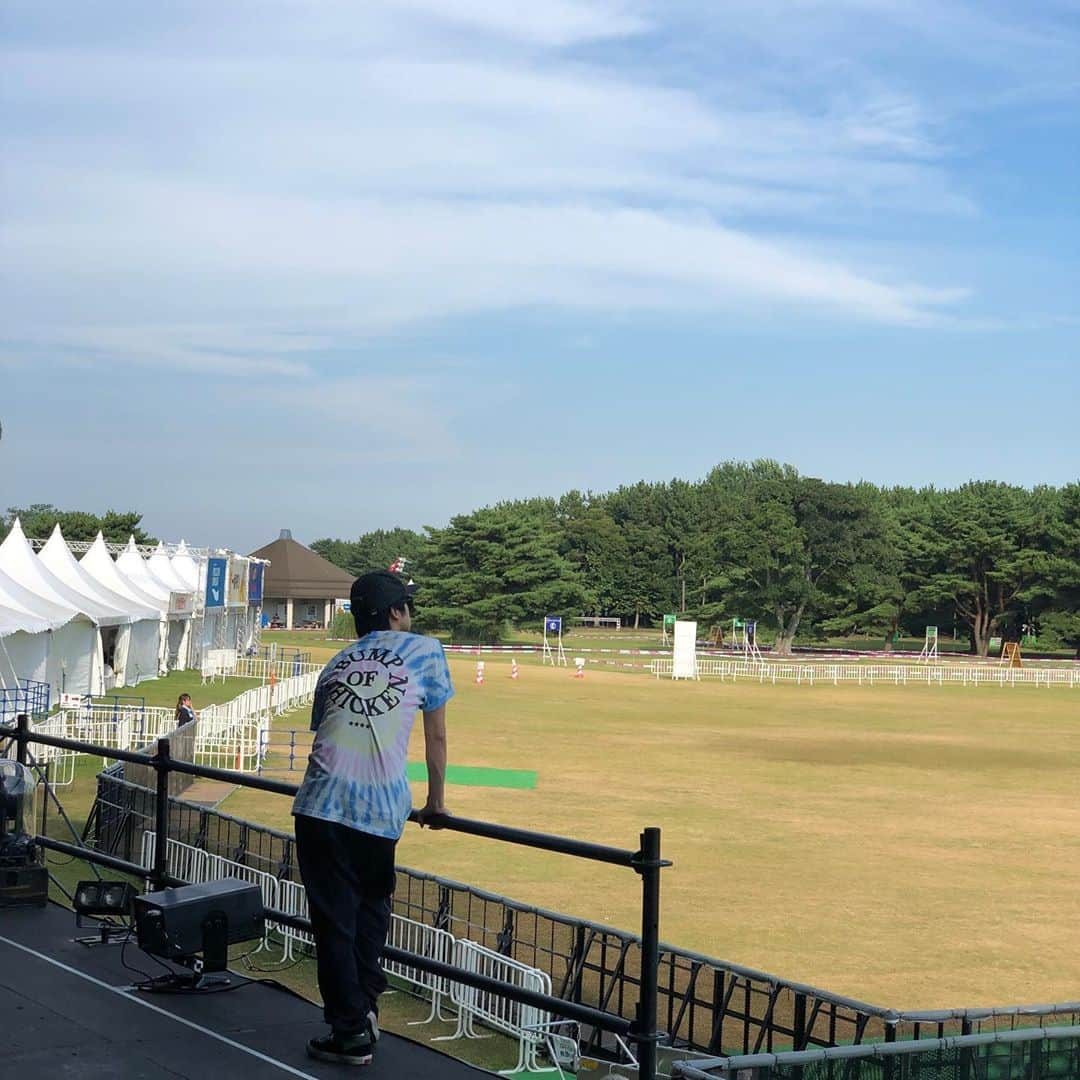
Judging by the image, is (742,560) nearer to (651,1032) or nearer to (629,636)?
(629,636)

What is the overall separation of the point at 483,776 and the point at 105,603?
15553mm

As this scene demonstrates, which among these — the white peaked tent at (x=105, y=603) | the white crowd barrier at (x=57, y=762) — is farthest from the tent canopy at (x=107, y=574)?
the white crowd barrier at (x=57, y=762)

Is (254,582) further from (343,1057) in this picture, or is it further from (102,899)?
(343,1057)

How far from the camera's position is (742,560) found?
10050cm

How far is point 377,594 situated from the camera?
17.4 feet

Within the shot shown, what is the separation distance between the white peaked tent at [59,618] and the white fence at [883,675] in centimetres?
3508

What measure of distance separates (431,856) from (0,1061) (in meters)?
15.0

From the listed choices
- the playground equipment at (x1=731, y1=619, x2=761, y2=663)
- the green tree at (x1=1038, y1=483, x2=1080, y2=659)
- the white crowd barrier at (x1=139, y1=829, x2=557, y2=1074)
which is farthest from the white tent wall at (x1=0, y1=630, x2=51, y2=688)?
the green tree at (x1=1038, y1=483, x2=1080, y2=659)

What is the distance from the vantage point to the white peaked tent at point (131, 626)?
139ft

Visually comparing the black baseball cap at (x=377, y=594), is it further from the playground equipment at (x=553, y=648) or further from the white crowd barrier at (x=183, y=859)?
the playground equipment at (x=553, y=648)

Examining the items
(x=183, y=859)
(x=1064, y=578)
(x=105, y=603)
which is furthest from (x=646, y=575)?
(x=183, y=859)

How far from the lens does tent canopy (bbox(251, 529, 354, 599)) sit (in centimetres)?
12775

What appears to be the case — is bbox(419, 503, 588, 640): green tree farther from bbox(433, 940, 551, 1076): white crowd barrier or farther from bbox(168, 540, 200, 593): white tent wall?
bbox(433, 940, 551, 1076): white crowd barrier

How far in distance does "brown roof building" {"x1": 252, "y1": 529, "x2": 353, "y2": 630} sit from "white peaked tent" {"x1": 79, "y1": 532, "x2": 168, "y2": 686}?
79299 mm
